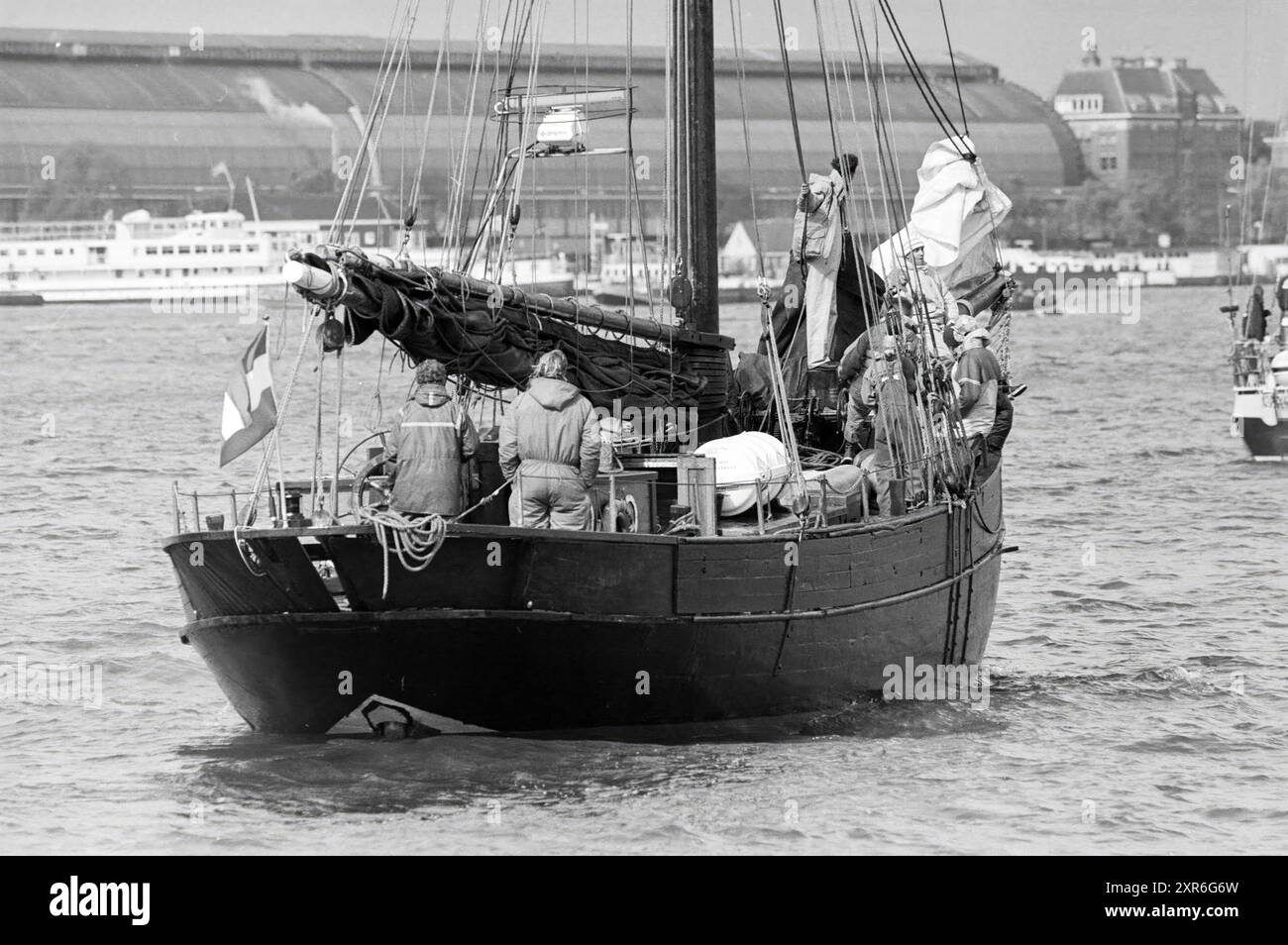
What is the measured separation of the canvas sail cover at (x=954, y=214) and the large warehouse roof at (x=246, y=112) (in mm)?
94846

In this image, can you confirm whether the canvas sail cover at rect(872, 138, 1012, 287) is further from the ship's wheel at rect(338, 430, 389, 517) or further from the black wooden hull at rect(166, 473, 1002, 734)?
the ship's wheel at rect(338, 430, 389, 517)

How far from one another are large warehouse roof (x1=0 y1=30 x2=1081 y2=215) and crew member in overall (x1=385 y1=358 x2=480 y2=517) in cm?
10323

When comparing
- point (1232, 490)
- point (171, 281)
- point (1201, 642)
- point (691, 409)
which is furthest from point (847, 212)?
point (171, 281)

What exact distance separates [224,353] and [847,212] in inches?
2201

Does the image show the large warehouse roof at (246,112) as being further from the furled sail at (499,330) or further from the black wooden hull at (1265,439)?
the furled sail at (499,330)

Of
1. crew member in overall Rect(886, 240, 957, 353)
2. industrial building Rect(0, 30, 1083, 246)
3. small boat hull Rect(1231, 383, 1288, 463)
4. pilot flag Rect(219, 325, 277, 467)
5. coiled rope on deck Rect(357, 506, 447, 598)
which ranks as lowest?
small boat hull Rect(1231, 383, 1288, 463)

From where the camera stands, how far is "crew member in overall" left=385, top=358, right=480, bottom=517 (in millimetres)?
15930

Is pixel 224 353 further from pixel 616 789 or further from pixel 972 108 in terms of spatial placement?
pixel 972 108

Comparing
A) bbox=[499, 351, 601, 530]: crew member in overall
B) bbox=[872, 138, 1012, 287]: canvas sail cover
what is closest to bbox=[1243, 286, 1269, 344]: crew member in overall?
bbox=[872, 138, 1012, 287]: canvas sail cover

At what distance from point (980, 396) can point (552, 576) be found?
642cm

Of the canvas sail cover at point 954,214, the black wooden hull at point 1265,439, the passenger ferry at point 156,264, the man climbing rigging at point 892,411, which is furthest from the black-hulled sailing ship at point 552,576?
the passenger ferry at point 156,264

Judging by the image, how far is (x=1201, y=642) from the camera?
22.9m

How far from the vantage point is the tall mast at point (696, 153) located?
1992cm

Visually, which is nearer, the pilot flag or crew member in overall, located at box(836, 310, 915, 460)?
the pilot flag
